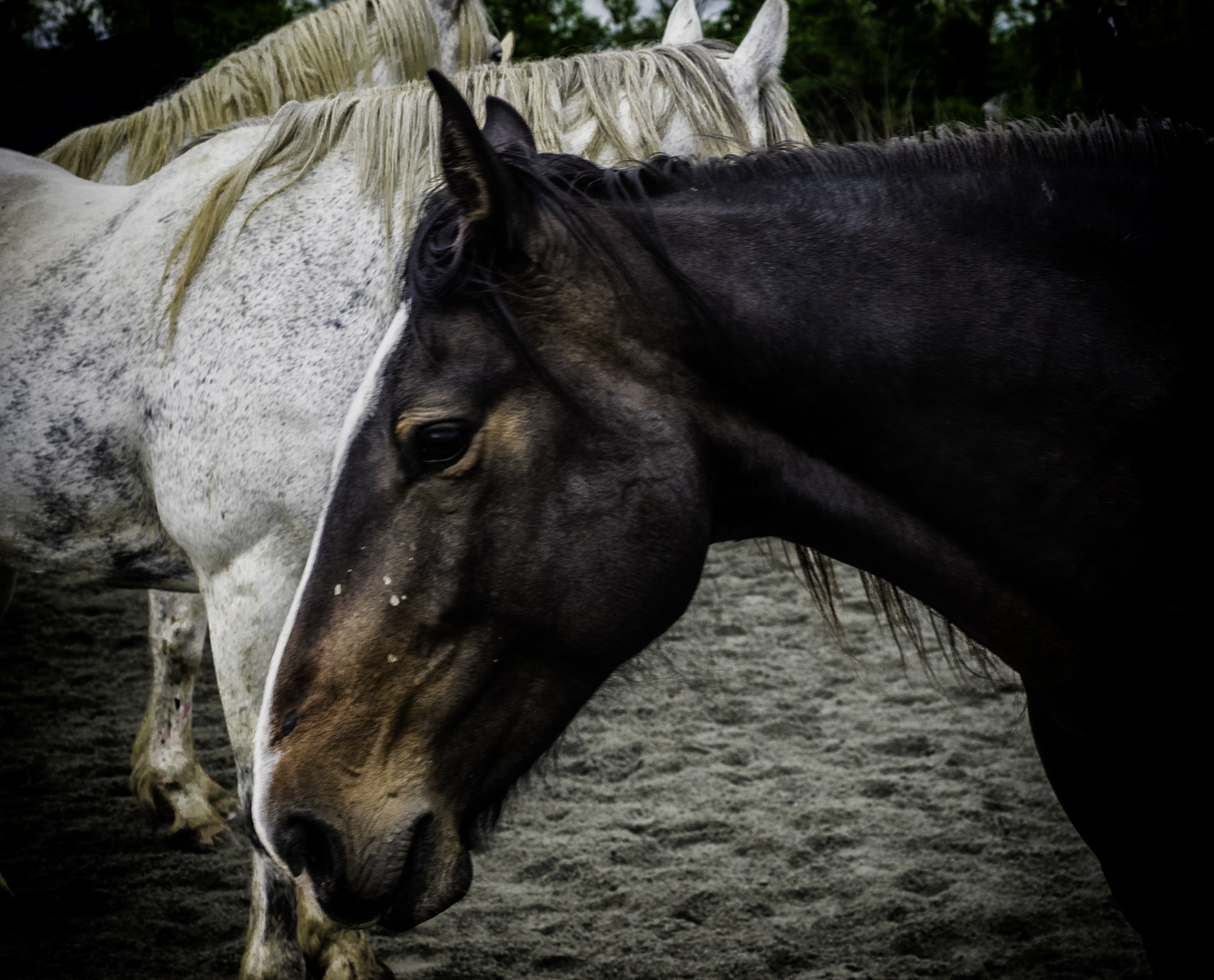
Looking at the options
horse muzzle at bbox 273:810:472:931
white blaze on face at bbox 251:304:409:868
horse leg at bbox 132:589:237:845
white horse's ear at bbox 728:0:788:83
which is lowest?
horse leg at bbox 132:589:237:845

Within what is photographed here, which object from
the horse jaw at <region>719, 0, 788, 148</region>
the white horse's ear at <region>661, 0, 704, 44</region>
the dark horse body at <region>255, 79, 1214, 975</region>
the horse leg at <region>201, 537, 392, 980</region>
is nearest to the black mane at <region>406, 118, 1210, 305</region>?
the dark horse body at <region>255, 79, 1214, 975</region>

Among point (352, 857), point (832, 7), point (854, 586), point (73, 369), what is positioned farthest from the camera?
point (832, 7)

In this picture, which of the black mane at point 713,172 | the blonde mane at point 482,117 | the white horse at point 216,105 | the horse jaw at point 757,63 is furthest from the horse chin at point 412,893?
the white horse at point 216,105

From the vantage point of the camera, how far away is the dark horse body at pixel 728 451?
1207mm

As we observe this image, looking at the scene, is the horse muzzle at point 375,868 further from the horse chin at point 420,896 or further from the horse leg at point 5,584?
the horse leg at point 5,584

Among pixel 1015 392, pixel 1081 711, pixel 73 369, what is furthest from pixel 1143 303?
pixel 73 369

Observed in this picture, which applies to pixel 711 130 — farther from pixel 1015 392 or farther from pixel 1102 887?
pixel 1102 887

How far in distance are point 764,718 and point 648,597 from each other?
3236mm

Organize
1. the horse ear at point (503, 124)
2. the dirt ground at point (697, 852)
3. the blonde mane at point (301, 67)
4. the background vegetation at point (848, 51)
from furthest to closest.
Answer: the blonde mane at point (301, 67) → the dirt ground at point (697, 852) → the background vegetation at point (848, 51) → the horse ear at point (503, 124)

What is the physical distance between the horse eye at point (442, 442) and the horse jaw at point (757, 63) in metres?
1.51

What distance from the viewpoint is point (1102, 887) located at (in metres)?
3.01

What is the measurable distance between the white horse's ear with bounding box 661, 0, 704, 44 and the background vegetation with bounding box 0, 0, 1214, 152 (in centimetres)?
27

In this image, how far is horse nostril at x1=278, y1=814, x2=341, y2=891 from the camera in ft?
3.92

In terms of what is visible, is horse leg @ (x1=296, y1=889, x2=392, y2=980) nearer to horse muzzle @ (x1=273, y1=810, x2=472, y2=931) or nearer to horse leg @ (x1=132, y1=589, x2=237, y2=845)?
horse leg @ (x1=132, y1=589, x2=237, y2=845)
